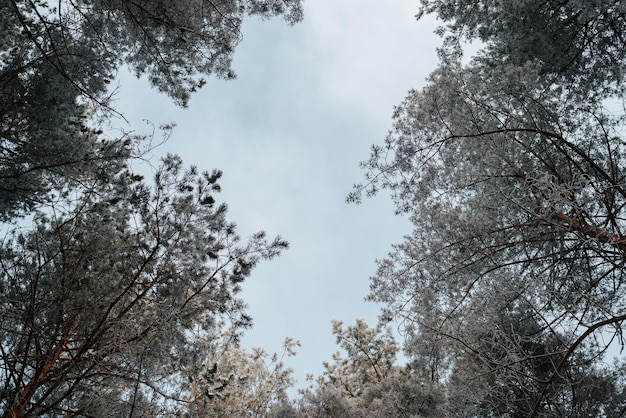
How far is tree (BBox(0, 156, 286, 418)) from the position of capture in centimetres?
466

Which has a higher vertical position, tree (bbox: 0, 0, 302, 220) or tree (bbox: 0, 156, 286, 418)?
tree (bbox: 0, 0, 302, 220)

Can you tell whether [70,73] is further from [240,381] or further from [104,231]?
[240,381]

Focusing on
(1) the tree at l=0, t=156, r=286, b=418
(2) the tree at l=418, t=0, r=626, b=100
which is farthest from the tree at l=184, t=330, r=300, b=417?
(2) the tree at l=418, t=0, r=626, b=100

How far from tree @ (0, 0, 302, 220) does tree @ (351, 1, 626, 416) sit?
2.47 metres

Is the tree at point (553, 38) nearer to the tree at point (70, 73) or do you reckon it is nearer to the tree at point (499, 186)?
the tree at point (499, 186)

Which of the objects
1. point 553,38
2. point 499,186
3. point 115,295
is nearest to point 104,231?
point 115,295

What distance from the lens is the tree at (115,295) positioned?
4664mm

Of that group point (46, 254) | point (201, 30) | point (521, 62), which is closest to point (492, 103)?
point (521, 62)

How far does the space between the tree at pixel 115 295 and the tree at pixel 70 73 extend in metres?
0.41

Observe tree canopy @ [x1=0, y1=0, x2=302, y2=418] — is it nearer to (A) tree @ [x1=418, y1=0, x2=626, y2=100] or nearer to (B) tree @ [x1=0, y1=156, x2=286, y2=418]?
(B) tree @ [x1=0, y1=156, x2=286, y2=418]

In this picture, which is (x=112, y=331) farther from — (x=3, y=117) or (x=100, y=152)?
(x=3, y=117)

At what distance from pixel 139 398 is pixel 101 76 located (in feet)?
12.2

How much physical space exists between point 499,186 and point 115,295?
4.47 metres

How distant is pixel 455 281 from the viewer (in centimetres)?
519
